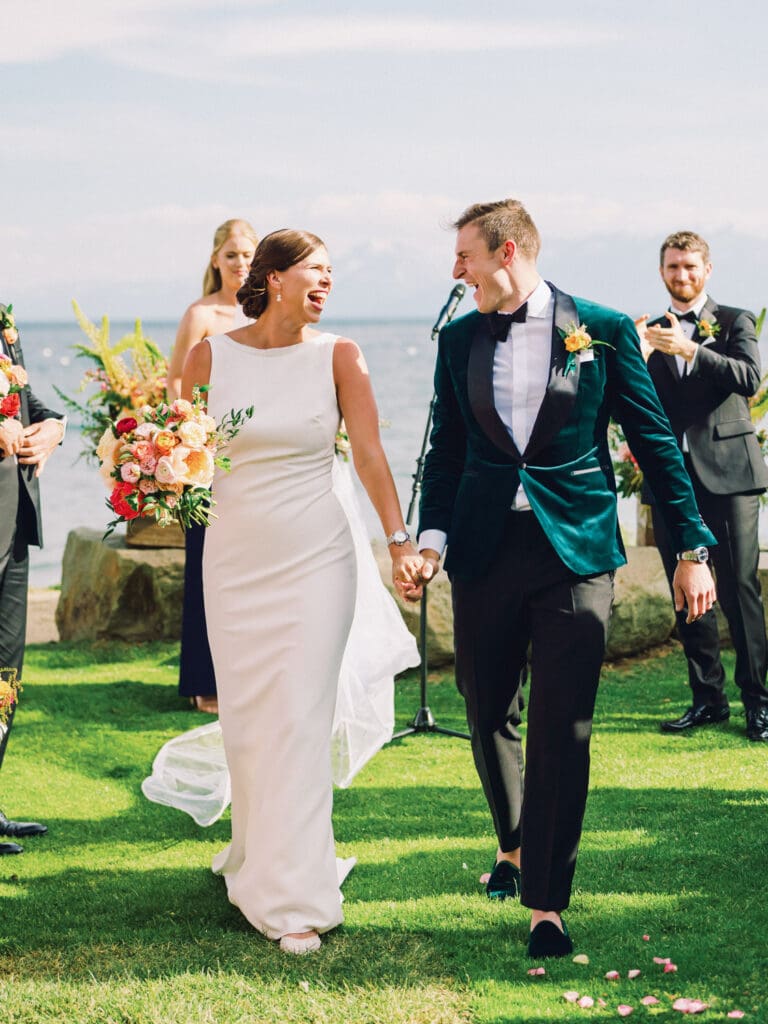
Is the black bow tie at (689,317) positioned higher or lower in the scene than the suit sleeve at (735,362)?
higher

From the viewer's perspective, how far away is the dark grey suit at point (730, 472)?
6.70 metres

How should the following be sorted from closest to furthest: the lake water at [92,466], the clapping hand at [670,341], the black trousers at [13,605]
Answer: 1. the black trousers at [13,605]
2. the clapping hand at [670,341]
3. the lake water at [92,466]

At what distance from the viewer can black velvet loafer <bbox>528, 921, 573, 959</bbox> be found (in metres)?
3.96

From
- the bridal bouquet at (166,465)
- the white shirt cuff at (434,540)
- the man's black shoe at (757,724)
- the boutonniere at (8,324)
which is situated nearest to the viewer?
the bridal bouquet at (166,465)

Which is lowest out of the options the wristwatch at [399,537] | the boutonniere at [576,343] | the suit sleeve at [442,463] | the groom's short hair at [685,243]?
the wristwatch at [399,537]

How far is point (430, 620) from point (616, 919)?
421 centimetres

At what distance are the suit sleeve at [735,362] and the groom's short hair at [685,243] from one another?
16.0 inches

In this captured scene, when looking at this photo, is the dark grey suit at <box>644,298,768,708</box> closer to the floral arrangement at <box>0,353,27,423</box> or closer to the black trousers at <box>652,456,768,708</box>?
the black trousers at <box>652,456,768,708</box>

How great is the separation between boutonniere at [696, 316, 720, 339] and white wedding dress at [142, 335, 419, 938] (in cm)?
283

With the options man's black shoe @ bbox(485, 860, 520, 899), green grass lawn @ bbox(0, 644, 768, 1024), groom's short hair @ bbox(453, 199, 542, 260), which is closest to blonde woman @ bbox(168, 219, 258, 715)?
green grass lawn @ bbox(0, 644, 768, 1024)

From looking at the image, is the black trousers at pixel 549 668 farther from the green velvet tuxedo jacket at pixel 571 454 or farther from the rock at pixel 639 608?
the rock at pixel 639 608

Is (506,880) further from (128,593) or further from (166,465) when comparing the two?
(128,593)

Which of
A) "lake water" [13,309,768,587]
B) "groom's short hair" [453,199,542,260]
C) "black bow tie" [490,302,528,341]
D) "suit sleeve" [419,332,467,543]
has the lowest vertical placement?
"lake water" [13,309,768,587]

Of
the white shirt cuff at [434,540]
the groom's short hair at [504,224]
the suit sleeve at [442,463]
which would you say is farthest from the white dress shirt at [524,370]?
the white shirt cuff at [434,540]
